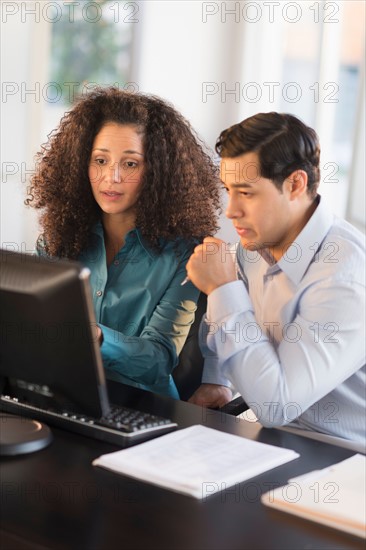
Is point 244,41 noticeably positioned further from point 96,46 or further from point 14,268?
point 14,268

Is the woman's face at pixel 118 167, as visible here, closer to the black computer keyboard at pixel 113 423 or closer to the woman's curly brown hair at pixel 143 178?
the woman's curly brown hair at pixel 143 178

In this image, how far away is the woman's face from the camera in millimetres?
2531

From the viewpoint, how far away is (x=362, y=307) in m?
1.96

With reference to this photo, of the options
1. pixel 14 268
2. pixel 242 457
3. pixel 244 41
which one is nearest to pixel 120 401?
pixel 242 457

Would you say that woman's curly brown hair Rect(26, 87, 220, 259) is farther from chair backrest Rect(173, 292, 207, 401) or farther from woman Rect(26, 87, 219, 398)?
chair backrest Rect(173, 292, 207, 401)

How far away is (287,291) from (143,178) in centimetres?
66

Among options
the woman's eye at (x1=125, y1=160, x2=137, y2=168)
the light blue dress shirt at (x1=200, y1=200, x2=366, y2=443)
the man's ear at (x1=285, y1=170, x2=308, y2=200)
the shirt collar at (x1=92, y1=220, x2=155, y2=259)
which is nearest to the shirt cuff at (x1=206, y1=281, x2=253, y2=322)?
the light blue dress shirt at (x1=200, y1=200, x2=366, y2=443)

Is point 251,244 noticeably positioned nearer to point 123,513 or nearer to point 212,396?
point 212,396

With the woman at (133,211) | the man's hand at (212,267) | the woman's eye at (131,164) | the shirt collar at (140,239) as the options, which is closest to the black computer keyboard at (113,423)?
the man's hand at (212,267)

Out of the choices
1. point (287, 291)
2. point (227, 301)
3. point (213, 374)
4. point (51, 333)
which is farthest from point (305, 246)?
point (51, 333)

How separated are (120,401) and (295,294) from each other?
19.4 inches

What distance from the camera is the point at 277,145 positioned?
2.12 meters

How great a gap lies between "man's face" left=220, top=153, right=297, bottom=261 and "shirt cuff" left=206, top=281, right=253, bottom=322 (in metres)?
0.18

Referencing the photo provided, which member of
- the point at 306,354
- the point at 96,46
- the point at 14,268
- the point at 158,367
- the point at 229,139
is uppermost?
the point at 96,46
